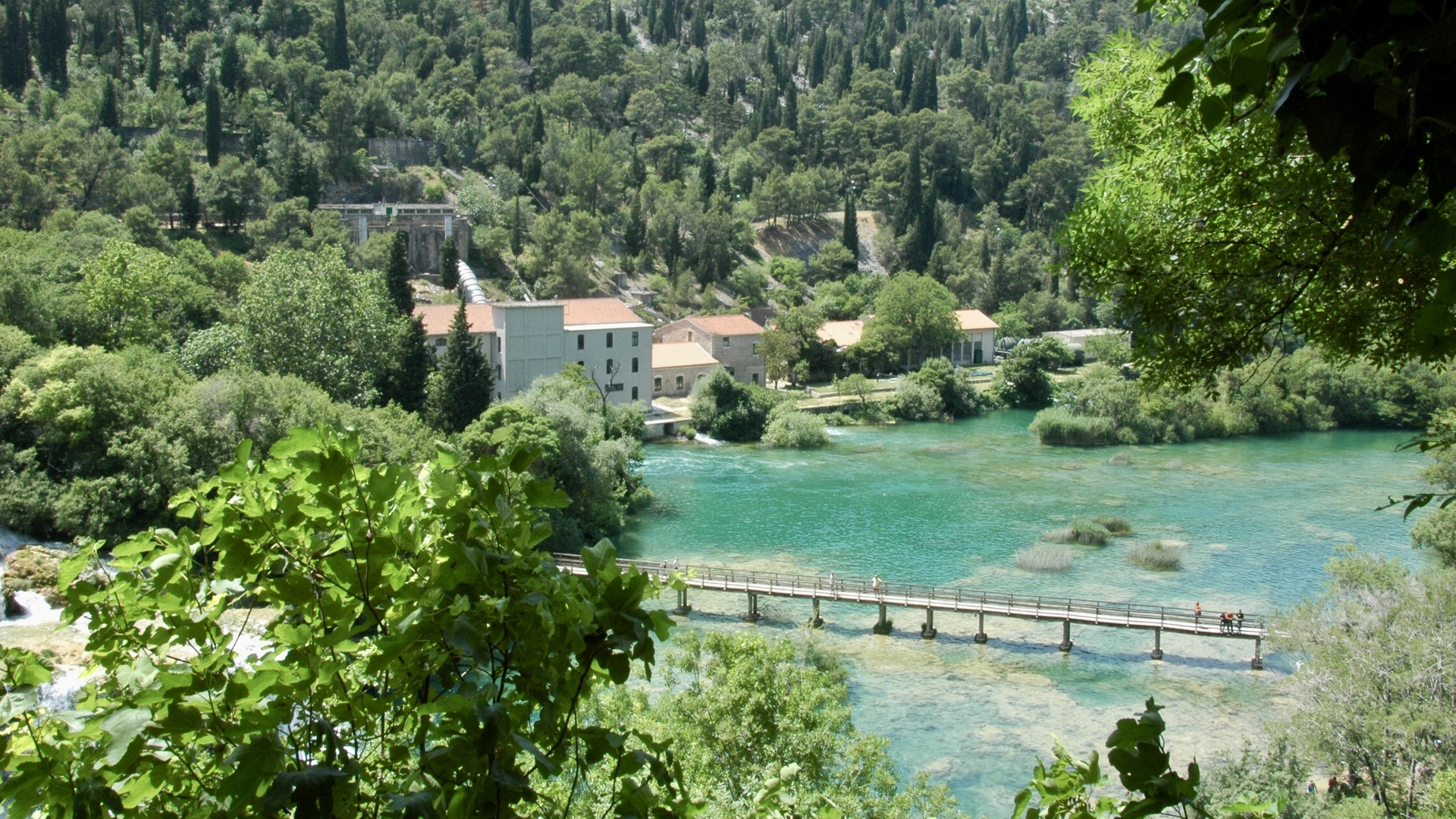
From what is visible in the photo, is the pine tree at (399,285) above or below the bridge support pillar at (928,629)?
above

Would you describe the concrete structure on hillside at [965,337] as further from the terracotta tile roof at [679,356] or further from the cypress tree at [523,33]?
the cypress tree at [523,33]

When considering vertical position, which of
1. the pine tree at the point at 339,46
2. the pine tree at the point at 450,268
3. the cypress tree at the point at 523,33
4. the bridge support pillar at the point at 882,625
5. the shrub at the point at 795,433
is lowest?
the bridge support pillar at the point at 882,625

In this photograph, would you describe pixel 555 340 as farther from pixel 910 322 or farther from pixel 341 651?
pixel 341 651

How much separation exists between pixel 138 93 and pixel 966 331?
39.4 meters

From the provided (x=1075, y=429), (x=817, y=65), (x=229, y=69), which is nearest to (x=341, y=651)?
(x=1075, y=429)

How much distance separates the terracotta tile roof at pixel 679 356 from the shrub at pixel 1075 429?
11.5 m

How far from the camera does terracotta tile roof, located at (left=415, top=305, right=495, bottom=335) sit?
3125cm

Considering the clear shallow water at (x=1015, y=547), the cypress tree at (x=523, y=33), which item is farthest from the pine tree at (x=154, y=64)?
the clear shallow water at (x=1015, y=547)

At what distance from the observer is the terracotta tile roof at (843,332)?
43.8 m

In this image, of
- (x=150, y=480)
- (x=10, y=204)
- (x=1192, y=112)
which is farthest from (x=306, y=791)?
(x=10, y=204)

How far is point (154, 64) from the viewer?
52312 millimetres

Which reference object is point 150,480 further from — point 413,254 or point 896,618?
point 413,254

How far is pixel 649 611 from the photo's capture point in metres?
1.96

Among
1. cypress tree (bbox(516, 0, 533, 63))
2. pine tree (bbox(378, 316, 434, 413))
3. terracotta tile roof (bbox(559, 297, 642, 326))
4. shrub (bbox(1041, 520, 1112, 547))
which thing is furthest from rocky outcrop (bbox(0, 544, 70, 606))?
cypress tree (bbox(516, 0, 533, 63))
